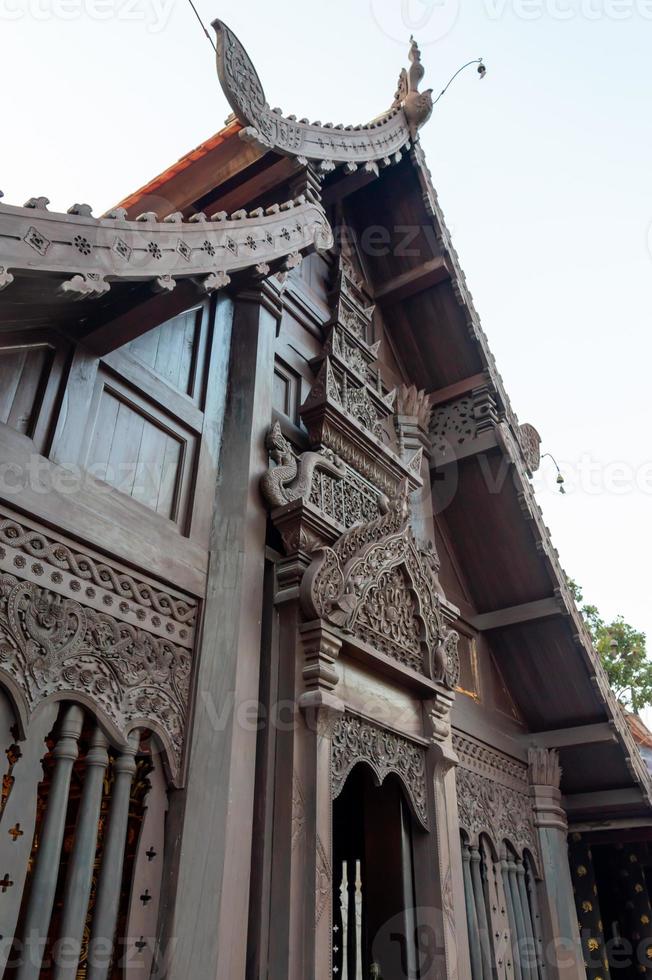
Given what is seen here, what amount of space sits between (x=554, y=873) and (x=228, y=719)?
3372mm

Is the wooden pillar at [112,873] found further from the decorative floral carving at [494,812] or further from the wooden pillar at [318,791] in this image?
the decorative floral carving at [494,812]

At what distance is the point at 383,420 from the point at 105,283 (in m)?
2.73

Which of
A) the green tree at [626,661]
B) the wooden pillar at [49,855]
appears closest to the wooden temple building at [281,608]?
the wooden pillar at [49,855]

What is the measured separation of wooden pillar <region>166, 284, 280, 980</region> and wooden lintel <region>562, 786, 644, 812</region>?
12.0 ft

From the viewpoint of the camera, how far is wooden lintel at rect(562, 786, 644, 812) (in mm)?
5457

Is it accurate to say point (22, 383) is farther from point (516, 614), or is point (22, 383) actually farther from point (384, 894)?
point (516, 614)

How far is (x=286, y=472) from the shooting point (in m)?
3.47

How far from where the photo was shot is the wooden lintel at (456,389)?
5555 mm

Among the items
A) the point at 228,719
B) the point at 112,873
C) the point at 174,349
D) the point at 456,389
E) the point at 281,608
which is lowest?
the point at 112,873

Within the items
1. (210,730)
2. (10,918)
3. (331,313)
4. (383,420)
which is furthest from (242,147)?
(10,918)

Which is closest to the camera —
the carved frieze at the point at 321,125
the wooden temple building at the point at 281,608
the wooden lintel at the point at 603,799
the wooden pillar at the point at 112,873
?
the wooden pillar at the point at 112,873

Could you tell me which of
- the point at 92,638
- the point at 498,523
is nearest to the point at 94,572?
the point at 92,638

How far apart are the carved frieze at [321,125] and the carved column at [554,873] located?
13.4 feet

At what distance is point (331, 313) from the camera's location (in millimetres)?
4879
